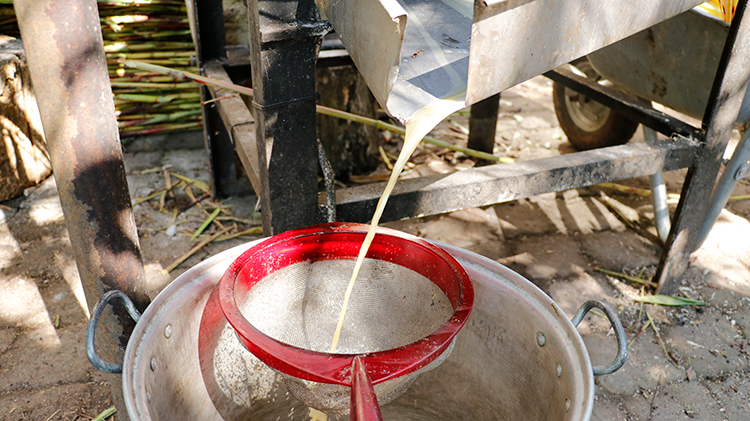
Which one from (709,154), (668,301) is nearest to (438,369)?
(668,301)

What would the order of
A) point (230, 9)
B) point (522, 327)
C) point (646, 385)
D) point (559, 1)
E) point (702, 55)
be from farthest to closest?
point (230, 9) < point (702, 55) < point (646, 385) < point (522, 327) < point (559, 1)

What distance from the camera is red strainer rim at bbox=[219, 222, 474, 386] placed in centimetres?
110

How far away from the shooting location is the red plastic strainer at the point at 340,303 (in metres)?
1.13

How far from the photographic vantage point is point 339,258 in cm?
156

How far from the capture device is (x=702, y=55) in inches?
95.7

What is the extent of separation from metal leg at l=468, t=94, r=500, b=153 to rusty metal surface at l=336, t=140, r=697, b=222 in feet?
4.02

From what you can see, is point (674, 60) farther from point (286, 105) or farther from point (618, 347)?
point (286, 105)

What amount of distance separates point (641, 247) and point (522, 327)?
1.81m

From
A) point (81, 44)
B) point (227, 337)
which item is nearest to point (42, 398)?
point (227, 337)

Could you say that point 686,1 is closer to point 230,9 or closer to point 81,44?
point 81,44

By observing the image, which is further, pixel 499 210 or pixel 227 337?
pixel 499 210

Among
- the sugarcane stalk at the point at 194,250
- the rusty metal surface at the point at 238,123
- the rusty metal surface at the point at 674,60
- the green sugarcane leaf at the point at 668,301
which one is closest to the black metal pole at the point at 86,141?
Result: the rusty metal surface at the point at 238,123

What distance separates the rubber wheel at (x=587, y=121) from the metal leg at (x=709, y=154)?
1064 mm

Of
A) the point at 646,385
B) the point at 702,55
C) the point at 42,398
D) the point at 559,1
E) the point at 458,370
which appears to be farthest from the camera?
the point at 702,55
